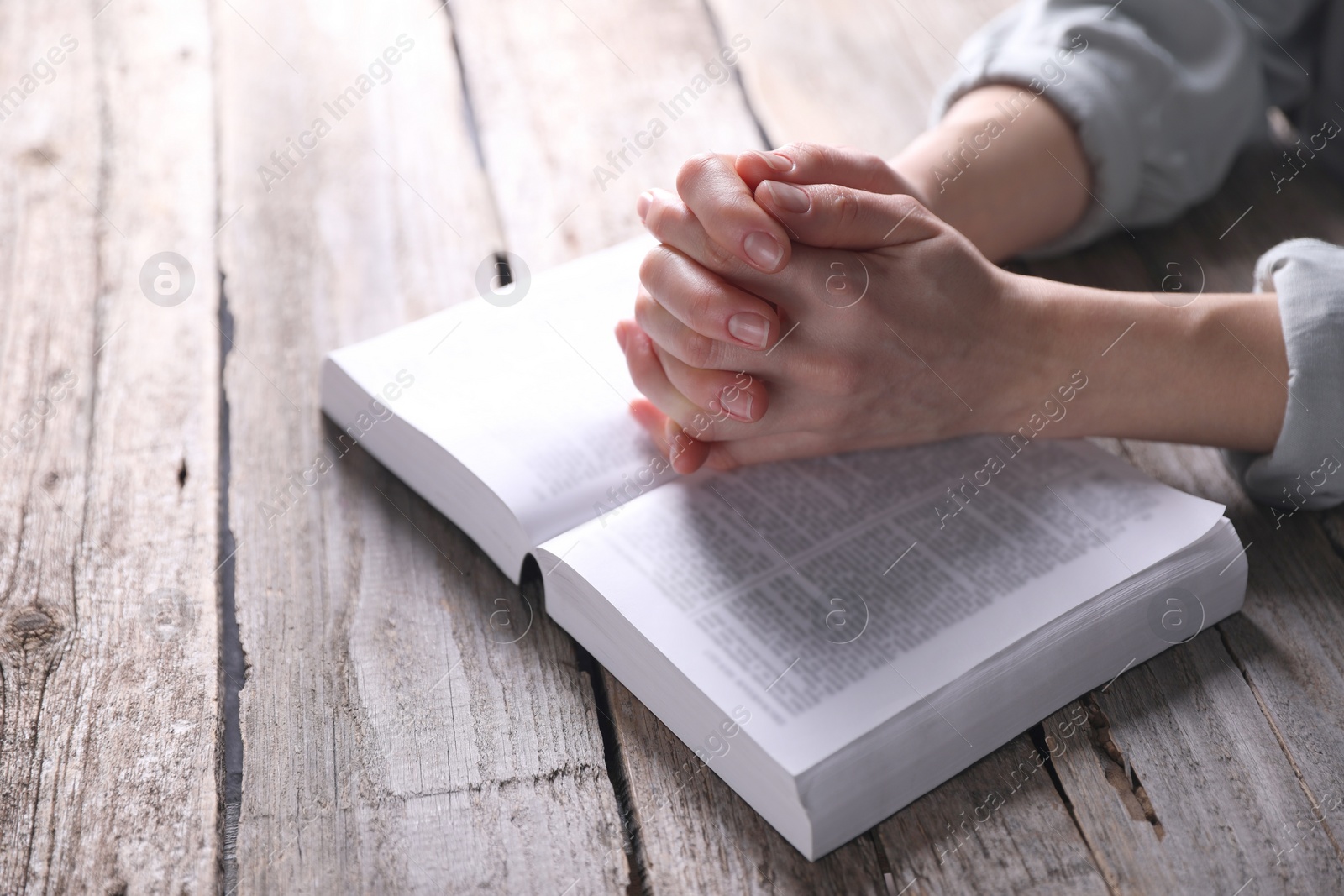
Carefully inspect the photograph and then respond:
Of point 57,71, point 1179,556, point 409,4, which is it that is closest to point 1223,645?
point 1179,556

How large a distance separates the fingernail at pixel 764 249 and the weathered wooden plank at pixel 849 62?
497 millimetres

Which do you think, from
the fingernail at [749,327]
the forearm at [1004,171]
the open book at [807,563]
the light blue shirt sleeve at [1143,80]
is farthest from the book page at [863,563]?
the light blue shirt sleeve at [1143,80]

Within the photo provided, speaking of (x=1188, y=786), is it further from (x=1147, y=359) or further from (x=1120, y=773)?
(x=1147, y=359)

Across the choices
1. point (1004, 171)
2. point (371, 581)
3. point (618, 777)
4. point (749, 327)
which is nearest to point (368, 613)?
point (371, 581)

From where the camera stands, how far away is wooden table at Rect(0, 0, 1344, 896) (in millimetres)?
567

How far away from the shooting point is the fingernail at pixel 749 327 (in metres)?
0.70

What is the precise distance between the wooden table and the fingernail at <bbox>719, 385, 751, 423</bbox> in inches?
7.6

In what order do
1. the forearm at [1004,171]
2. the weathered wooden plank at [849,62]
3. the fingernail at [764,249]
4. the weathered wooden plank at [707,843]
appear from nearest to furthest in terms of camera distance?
the weathered wooden plank at [707,843], the fingernail at [764,249], the forearm at [1004,171], the weathered wooden plank at [849,62]

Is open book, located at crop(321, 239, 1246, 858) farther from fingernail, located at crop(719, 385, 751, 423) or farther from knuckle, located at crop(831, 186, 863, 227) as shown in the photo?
knuckle, located at crop(831, 186, 863, 227)

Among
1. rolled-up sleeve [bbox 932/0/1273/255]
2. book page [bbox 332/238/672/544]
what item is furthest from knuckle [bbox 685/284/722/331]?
rolled-up sleeve [bbox 932/0/1273/255]

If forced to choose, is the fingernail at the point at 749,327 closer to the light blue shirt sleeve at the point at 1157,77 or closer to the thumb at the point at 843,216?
the thumb at the point at 843,216

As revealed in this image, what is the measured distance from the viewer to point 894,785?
0.58 metres

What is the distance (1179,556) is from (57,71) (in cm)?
130

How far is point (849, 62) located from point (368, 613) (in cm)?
92
